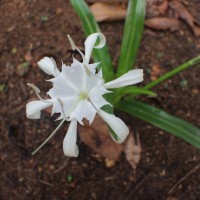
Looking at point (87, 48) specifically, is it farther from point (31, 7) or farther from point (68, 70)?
point (31, 7)

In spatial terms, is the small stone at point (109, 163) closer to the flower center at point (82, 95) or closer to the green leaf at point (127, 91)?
the green leaf at point (127, 91)

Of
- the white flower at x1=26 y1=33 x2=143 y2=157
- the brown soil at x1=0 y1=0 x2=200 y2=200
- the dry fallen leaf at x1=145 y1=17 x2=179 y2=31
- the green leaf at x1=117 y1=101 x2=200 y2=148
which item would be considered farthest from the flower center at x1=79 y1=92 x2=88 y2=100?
the dry fallen leaf at x1=145 y1=17 x2=179 y2=31

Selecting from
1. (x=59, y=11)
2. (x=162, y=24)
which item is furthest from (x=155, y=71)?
(x=59, y=11)

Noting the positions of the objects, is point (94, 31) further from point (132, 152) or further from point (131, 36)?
point (132, 152)

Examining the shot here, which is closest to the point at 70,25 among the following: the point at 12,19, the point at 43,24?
the point at 43,24

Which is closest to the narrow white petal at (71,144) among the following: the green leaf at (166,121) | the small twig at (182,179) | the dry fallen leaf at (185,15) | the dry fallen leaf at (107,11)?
the green leaf at (166,121)

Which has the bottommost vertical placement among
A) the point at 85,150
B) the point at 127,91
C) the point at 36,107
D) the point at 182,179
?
the point at 182,179
